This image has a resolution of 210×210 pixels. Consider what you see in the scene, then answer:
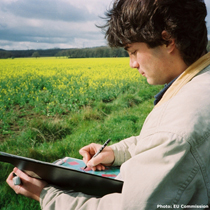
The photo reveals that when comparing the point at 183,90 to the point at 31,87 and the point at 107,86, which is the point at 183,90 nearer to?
the point at 31,87

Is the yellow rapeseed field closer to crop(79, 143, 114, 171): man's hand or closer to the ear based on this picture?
crop(79, 143, 114, 171): man's hand

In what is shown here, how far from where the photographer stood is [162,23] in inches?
46.0

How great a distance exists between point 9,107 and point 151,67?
3.84 m

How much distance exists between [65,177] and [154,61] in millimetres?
718

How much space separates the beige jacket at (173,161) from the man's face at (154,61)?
0.34 metres

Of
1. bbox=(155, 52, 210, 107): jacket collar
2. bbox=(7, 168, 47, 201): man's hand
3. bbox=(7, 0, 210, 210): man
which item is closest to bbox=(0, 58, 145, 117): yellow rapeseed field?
bbox=(7, 168, 47, 201): man's hand

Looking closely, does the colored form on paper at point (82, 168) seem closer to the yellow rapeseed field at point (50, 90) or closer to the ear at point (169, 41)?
the ear at point (169, 41)

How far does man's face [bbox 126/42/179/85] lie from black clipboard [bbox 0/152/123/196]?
23.0 inches

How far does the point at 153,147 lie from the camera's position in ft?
2.70

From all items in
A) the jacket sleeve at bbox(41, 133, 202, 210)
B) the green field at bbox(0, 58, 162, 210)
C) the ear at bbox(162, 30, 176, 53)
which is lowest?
the green field at bbox(0, 58, 162, 210)

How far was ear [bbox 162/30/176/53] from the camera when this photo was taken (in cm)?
119

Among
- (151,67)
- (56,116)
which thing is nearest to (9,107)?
(56,116)

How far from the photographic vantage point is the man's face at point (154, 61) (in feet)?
3.95

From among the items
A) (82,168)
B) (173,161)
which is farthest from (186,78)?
(82,168)
